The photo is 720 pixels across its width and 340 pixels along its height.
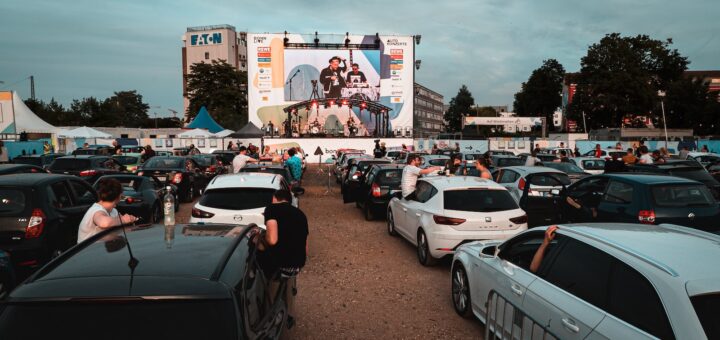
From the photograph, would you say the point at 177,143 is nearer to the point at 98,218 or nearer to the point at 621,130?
the point at 98,218

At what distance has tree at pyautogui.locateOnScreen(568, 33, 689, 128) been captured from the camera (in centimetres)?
6462

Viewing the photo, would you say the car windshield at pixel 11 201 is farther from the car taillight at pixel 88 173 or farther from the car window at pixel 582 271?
the car taillight at pixel 88 173

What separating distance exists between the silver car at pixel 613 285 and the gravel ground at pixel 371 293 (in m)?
1.28

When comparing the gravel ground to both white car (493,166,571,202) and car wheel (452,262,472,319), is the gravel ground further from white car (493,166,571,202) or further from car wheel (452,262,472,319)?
white car (493,166,571,202)

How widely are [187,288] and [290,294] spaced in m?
2.18

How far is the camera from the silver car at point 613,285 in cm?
298

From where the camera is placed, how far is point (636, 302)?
128 inches

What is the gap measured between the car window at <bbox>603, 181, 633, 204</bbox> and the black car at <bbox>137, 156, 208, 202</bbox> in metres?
12.3

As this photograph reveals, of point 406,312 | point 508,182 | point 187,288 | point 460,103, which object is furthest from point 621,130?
point 460,103

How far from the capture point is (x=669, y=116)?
70000mm

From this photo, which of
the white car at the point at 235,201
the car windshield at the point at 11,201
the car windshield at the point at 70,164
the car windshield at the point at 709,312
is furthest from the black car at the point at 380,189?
the car windshield at the point at 709,312

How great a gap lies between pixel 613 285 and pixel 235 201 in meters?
5.93

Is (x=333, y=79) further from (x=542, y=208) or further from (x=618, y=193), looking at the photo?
(x=618, y=193)

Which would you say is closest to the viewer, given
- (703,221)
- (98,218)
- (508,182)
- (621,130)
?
(98,218)
